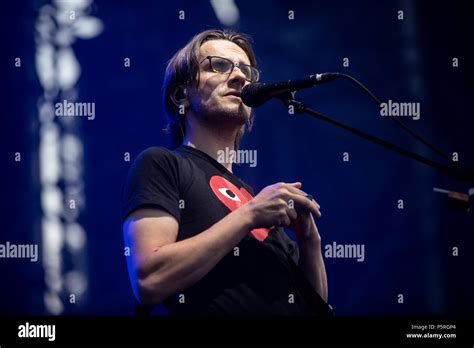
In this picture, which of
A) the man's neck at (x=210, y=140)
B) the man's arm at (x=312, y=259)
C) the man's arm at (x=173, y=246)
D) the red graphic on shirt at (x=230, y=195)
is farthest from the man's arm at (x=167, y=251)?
the man's neck at (x=210, y=140)

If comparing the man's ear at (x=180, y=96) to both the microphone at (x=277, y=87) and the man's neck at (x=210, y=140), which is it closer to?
the man's neck at (x=210, y=140)

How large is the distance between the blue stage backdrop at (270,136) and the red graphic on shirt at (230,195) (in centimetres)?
44

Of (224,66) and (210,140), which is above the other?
(224,66)

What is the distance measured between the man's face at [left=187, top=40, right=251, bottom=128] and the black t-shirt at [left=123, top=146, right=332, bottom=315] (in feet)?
0.86

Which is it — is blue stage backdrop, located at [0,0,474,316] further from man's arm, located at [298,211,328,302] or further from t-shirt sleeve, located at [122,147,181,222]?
t-shirt sleeve, located at [122,147,181,222]

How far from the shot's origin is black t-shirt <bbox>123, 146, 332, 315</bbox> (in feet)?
5.89

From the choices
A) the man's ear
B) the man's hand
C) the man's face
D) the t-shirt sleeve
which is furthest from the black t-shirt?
the man's ear

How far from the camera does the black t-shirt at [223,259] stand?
179 cm

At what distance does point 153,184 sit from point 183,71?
0.69 metres

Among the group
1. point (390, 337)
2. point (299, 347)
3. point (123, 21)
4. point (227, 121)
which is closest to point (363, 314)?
point (390, 337)

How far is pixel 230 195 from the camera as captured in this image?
2.01m

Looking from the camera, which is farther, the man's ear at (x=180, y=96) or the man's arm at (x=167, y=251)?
the man's ear at (x=180, y=96)

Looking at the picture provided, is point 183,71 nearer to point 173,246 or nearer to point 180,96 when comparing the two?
point 180,96

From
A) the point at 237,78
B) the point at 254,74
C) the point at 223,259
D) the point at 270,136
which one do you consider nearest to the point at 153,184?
the point at 223,259
